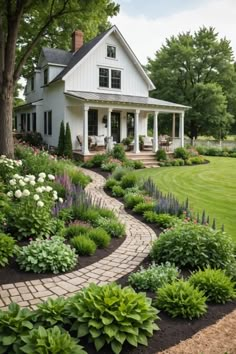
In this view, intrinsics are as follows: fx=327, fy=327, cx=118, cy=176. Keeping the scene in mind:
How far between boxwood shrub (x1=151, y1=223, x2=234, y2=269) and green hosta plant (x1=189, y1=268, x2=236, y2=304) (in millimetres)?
493

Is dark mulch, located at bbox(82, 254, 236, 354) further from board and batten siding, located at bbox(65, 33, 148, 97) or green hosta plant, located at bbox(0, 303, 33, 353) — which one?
board and batten siding, located at bbox(65, 33, 148, 97)

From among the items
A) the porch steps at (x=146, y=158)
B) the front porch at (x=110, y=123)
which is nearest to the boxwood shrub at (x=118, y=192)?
the front porch at (x=110, y=123)

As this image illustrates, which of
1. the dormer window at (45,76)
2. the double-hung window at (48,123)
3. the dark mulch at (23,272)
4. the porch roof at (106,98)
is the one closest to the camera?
the dark mulch at (23,272)

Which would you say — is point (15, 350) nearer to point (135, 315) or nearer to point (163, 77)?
point (135, 315)

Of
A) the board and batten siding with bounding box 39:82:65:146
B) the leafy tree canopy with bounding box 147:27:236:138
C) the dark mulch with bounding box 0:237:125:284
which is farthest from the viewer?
the leafy tree canopy with bounding box 147:27:236:138

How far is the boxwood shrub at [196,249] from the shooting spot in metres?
4.54

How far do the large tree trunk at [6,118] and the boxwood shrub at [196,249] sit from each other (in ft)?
28.0

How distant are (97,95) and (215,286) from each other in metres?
16.4

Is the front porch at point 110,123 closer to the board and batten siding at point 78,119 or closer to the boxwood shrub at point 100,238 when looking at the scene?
the board and batten siding at point 78,119

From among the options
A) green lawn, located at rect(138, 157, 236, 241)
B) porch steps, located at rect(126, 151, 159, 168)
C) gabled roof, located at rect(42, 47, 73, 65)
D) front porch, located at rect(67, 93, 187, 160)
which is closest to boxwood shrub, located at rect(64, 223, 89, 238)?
green lawn, located at rect(138, 157, 236, 241)

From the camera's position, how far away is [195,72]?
33.1m

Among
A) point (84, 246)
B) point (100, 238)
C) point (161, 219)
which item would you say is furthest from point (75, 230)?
point (161, 219)

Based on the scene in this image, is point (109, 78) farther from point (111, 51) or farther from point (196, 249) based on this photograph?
point (196, 249)

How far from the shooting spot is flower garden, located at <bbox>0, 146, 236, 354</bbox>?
2.96 metres
